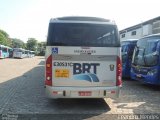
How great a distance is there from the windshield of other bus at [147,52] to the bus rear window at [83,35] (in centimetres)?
461

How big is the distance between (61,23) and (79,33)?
0.62m

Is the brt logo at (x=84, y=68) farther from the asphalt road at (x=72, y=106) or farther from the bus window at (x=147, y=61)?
the bus window at (x=147, y=61)

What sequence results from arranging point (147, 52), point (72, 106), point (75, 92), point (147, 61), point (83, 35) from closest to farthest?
point (75, 92) → point (83, 35) → point (72, 106) → point (147, 61) → point (147, 52)

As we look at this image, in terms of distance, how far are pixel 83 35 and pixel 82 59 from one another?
0.75 metres

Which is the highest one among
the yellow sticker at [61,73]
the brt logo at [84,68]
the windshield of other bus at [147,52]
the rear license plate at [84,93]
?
the windshield of other bus at [147,52]

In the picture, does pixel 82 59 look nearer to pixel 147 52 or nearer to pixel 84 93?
pixel 84 93

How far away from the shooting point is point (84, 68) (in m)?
9.91

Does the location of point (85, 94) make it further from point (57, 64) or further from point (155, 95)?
point (155, 95)

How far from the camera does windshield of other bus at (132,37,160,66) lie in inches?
561

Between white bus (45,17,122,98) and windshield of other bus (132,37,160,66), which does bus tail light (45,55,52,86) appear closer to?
white bus (45,17,122,98)

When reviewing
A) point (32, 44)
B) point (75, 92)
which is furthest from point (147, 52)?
point (32, 44)

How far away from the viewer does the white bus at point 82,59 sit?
32.1 feet

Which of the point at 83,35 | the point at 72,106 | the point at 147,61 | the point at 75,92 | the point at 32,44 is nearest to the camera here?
the point at 75,92

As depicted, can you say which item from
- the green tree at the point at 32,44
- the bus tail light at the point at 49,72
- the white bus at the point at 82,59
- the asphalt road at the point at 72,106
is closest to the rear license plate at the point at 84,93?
the white bus at the point at 82,59
